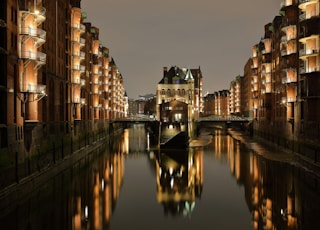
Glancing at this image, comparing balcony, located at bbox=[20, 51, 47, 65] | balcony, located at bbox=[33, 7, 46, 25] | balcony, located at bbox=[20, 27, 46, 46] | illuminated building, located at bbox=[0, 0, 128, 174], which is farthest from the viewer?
balcony, located at bbox=[33, 7, 46, 25]

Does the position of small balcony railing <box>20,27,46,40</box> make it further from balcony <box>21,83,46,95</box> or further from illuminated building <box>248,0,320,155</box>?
illuminated building <box>248,0,320,155</box>

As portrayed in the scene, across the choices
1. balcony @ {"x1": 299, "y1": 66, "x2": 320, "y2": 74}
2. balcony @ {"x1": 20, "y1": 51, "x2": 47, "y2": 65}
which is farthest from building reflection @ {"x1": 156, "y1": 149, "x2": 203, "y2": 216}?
balcony @ {"x1": 299, "y1": 66, "x2": 320, "y2": 74}

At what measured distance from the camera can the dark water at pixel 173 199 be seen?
1008 inches

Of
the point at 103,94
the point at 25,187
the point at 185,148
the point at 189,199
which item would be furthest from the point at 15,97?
the point at 103,94

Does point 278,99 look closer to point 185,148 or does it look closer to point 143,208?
point 185,148

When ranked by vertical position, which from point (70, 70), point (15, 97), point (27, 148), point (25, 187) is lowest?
point (25, 187)

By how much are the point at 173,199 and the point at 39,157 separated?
15.4 meters

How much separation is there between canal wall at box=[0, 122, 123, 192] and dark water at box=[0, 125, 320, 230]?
1548mm

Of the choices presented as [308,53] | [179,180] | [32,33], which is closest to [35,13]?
[32,33]

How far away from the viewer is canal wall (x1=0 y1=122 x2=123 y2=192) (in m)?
29.2

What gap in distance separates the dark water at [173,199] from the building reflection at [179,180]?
0.09 metres

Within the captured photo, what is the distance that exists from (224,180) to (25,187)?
22.2 m

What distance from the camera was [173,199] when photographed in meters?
33.6

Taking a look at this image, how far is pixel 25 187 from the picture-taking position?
30.5 meters
